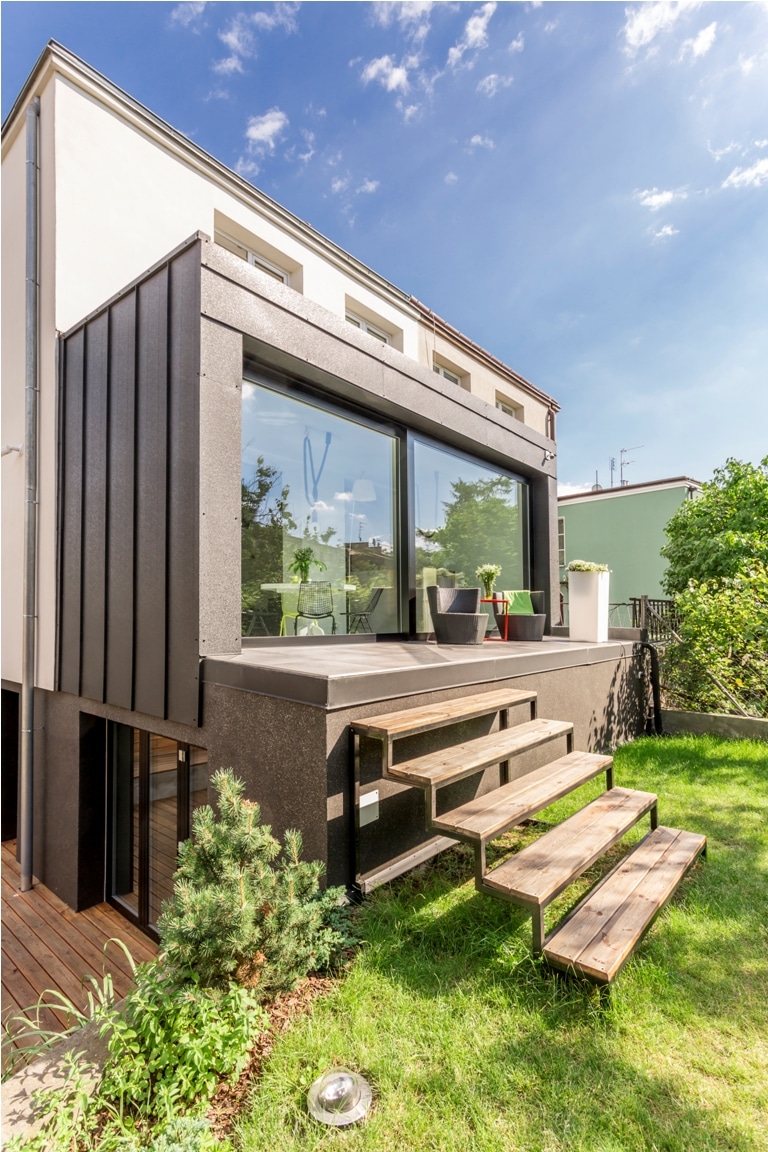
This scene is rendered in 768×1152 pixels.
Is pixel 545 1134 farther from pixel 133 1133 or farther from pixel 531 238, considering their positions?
pixel 531 238

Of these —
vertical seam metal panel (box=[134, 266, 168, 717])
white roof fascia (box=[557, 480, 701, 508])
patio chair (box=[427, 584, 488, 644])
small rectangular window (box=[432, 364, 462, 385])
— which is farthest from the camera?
white roof fascia (box=[557, 480, 701, 508])

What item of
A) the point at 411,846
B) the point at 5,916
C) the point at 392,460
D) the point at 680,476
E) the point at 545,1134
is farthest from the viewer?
the point at 680,476

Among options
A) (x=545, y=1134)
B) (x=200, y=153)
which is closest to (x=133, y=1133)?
(x=545, y=1134)

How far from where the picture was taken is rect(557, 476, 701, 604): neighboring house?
16375 millimetres

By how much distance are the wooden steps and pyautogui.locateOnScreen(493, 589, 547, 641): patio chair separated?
3058 mm

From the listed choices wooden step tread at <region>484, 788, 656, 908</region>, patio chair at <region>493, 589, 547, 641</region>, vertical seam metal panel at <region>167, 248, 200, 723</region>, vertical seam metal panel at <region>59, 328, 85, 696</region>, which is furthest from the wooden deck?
patio chair at <region>493, 589, 547, 641</region>

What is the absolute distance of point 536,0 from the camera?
18.7 feet

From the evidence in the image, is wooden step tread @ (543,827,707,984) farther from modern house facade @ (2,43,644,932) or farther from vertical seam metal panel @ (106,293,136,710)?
vertical seam metal panel @ (106,293,136,710)

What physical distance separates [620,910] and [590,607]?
388 centimetres

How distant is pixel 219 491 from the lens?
3646 mm

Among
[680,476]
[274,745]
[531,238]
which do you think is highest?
[531,238]

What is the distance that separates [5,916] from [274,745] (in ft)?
14.1

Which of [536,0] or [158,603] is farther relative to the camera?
[536,0]

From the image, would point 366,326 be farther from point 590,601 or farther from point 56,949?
point 56,949
